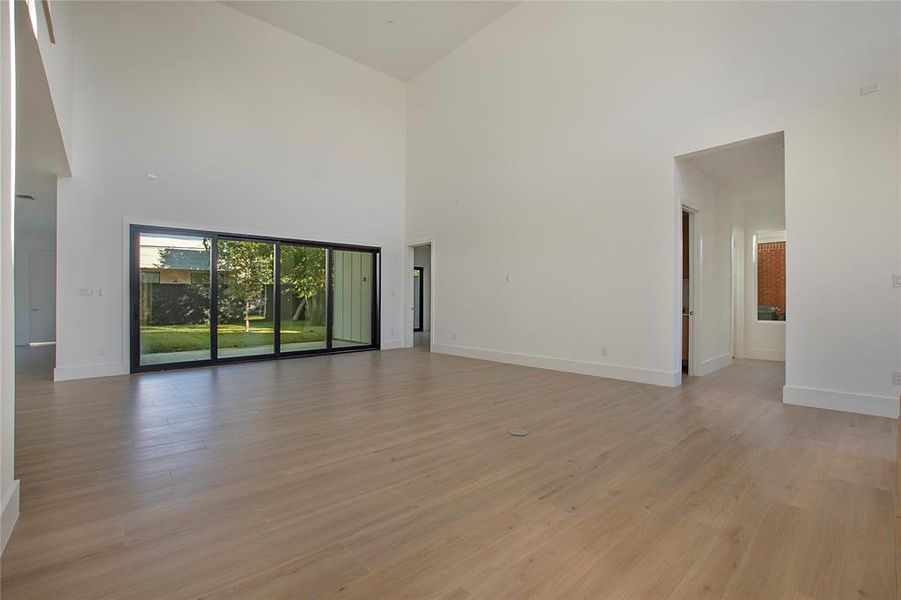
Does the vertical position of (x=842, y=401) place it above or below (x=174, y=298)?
below

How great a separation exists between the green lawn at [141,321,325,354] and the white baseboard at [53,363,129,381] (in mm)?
366

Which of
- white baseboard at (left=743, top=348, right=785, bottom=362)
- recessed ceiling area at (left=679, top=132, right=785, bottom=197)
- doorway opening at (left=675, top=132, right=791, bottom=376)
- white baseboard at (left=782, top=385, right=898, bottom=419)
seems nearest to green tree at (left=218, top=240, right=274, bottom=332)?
doorway opening at (left=675, top=132, right=791, bottom=376)

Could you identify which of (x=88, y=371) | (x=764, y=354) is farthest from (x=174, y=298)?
(x=764, y=354)

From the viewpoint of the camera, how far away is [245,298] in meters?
7.11

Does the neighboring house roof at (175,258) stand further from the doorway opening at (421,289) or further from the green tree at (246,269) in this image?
the doorway opening at (421,289)

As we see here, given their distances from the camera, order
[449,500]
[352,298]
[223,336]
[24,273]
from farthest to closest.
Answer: [24,273]
[352,298]
[223,336]
[449,500]

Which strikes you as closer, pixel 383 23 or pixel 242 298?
pixel 242 298

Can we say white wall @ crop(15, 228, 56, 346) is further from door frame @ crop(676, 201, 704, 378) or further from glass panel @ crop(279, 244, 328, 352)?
door frame @ crop(676, 201, 704, 378)

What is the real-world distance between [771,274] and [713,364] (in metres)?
2.89

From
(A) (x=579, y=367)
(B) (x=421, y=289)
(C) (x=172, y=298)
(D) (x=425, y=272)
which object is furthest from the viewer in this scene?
(B) (x=421, y=289)

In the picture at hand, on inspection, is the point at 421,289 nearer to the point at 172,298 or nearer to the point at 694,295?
the point at 172,298

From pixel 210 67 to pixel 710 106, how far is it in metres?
7.43

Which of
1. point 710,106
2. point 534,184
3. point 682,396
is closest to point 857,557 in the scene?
point 682,396

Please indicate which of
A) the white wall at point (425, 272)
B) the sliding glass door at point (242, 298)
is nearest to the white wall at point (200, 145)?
the sliding glass door at point (242, 298)
